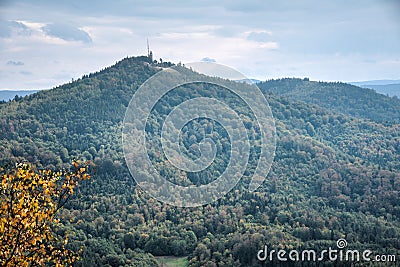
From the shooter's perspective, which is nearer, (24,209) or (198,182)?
(24,209)

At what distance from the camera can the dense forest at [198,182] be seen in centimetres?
7275

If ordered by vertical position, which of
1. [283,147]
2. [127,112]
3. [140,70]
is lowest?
[283,147]

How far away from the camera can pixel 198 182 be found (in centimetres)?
9688

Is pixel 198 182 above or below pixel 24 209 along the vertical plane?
below

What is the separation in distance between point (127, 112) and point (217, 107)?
71.1 ft

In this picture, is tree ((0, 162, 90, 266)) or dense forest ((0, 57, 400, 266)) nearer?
tree ((0, 162, 90, 266))

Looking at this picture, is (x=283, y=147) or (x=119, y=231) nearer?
(x=119, y=231)

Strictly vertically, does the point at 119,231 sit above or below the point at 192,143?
below

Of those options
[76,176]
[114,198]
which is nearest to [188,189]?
[114,198]

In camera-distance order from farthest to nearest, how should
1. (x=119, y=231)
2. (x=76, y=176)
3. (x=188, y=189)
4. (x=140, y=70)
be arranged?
(x=140, y=70) → (x=188, y=189) → (x=119, y=231) → (x=76, y=176)

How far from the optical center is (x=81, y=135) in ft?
358

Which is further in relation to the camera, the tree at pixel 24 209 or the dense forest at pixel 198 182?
the dense forest at pixel 198 182

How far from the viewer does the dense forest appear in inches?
2864

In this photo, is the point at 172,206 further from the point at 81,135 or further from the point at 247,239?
the point at 81,135
